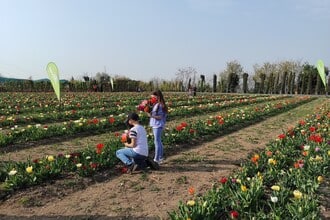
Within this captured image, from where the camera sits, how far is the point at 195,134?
10031 millimetres

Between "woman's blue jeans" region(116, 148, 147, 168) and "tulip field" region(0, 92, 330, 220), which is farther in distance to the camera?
"woman's blue jeans" region(116, 148, 147, 168)

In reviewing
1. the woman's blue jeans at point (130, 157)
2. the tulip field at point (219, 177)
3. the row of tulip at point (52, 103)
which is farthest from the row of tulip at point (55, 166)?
the row of tulip at point (52, 103)

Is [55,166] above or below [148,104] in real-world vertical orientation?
below

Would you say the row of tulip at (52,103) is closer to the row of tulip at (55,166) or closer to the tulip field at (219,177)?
the tulip field at (219,177)

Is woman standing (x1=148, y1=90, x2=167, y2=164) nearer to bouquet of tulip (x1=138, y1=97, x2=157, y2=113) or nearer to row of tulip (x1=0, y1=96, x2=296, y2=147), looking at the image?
bouquet of tulip (x1=138, y1=97, x2=157, y2=113)

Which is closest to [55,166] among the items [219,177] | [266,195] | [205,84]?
[219,177]

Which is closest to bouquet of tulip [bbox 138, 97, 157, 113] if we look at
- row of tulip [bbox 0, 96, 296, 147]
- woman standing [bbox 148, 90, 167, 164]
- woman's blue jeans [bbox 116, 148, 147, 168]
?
woman standing [bbox 148, 90, 167, 164]

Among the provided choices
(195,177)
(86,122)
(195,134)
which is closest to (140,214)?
(195,177)

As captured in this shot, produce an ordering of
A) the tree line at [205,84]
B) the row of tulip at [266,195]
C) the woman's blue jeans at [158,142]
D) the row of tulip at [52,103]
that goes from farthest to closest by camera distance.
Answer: the tree line at [205,84]
the row of tulip at [52,103]
the woman's blue jeans at [158,142]
the row of tulip at [266,195]

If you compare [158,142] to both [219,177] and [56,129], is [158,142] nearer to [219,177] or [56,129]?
[219,177]

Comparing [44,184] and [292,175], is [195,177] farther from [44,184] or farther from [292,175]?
[44,184]

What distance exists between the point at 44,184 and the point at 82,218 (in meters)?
1.54

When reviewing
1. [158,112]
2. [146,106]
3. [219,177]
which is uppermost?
[146,106]

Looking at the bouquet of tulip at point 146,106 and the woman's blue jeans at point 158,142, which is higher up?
the bouquet of tulip at point 146,106
